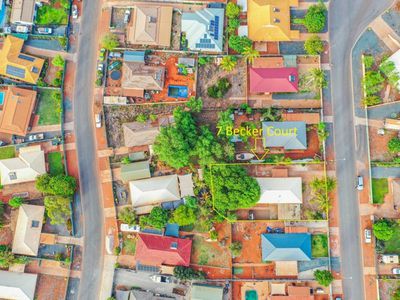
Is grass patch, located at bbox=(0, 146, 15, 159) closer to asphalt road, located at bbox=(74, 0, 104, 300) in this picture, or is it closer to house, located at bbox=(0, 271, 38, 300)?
asphalt road, located at bbox=(74, 0, 104, 300)

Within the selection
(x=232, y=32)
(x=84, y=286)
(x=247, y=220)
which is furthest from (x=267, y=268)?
(x=232, y=32)

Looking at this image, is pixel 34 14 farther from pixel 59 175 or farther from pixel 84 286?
pixel 84 286

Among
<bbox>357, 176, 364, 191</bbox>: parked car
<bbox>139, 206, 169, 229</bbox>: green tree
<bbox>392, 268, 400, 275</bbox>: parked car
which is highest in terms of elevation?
<bbox>357, 176, 364, 191</bbox>: parked car

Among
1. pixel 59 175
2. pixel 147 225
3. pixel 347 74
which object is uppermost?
pixel 347 74

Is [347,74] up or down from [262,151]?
up

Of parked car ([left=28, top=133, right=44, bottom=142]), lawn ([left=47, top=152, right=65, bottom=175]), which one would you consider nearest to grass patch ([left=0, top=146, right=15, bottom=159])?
parked car ([left=28, top=133, right=44, bottom=142])

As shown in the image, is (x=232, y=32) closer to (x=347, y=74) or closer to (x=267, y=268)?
(x=347, y=74)

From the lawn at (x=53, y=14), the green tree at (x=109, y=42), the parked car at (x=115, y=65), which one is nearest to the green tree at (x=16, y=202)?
the parked car at (x=115, y=65)
